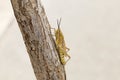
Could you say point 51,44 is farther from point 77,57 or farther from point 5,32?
point 5,32

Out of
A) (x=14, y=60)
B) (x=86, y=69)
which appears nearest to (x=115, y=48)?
(x=86, y=69)

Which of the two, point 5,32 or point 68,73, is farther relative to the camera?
point 5,32

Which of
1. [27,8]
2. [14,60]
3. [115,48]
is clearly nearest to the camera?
[27,8]

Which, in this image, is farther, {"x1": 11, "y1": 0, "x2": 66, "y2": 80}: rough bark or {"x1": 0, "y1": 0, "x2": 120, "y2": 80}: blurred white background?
{"x1": 0, "y1": 0, "x2": 120, "y2": 80}: blurred white background

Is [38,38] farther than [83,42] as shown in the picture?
No

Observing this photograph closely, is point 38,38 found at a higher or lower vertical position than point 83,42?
higher
